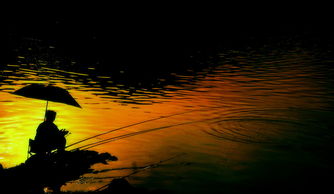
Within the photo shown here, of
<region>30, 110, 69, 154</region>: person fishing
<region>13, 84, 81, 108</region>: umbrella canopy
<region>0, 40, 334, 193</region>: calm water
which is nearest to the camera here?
<region>13, 84, 81, 108</region>: umbrella canopy

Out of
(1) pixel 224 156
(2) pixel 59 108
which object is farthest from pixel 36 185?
(2) pixel 59 108

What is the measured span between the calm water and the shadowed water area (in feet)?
0.13

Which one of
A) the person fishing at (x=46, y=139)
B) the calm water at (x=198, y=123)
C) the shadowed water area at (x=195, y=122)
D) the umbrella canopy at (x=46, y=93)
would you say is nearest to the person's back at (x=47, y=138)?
the person fishing at (x=46, y=139)

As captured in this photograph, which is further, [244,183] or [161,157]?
[161,157]

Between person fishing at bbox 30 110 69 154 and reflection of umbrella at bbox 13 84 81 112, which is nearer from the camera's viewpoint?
reflection of umbrella at bbox 13 84 81 112

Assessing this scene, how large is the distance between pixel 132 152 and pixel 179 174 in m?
2.47

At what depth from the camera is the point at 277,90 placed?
2461 centimetres

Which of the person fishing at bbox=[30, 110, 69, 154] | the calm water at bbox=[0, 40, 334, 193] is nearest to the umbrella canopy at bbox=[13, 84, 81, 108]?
the person fishing at bbox=[30, 110, 69, 154]

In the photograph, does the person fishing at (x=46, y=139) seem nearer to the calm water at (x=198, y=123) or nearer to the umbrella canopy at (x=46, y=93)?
the umbrella canopy at (x=46, y=93)

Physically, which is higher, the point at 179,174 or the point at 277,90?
the point at 277,90

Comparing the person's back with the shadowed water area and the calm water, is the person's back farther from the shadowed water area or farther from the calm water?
the calm water

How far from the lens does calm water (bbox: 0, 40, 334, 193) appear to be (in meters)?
11.5

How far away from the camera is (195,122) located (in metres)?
16.1

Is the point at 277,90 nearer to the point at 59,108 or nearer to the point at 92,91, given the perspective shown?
the point at 92,91
